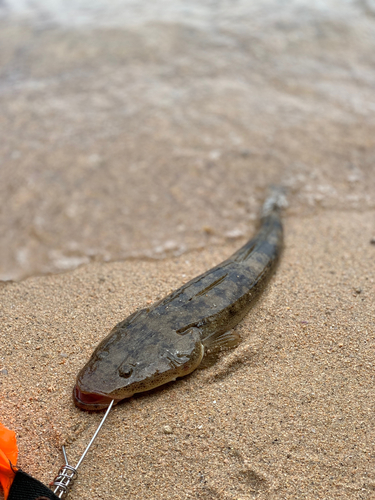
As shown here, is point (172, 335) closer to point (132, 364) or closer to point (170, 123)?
point (132, 364)

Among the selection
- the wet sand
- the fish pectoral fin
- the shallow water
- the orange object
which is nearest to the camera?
the orange object

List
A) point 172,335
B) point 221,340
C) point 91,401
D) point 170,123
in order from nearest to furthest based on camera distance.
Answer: point 91,401 → point 172,335 → point 221,340 → point 170,123

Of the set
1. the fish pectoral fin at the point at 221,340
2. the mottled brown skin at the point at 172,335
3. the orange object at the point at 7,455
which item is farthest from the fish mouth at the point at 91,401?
the fish pectoral fin at the point at 221,340

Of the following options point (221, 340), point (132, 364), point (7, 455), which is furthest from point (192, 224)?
point (7, 455)

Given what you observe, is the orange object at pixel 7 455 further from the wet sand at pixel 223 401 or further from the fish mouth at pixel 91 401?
the fish mouth at pixel 91 401

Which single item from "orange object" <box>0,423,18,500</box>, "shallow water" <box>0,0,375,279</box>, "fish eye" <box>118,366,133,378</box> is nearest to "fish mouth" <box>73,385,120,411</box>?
"fish eye" <box>118,366,133,378</box>

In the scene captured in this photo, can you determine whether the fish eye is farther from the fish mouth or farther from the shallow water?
the shallow water
